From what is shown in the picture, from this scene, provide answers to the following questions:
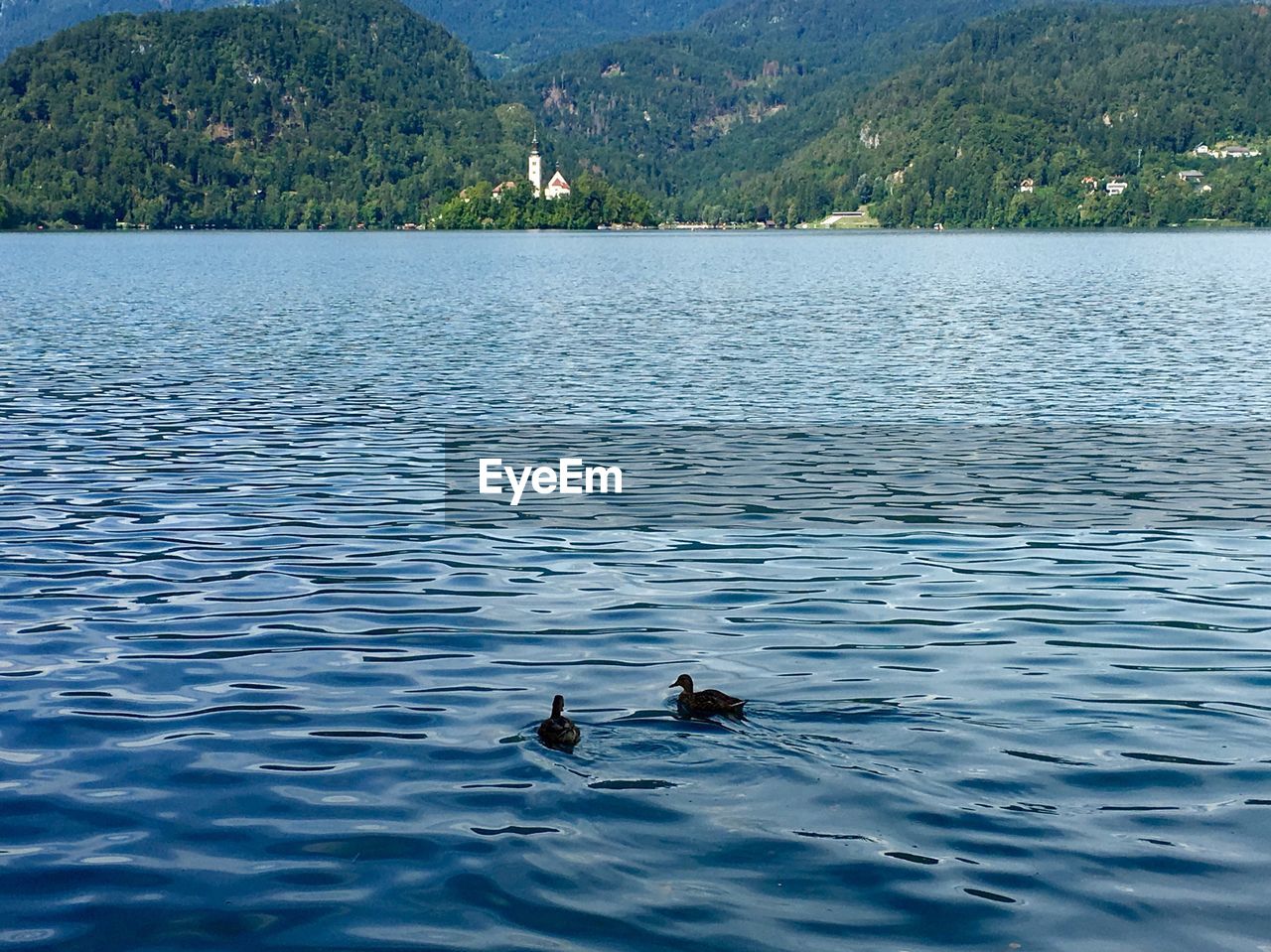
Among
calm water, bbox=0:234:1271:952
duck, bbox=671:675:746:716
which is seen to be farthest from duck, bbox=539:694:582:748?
duck, bbox=671:675:746:716

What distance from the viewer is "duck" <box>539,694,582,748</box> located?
14891 millimetres

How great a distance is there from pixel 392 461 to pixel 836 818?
67.4 ft

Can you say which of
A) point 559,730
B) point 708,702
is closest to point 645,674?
point 708,702

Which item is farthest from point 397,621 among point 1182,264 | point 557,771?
point 1182,264

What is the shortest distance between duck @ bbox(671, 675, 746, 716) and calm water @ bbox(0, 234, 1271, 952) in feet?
0.72

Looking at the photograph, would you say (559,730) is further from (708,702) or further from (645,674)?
(645,674)

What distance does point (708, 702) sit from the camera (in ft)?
51.0

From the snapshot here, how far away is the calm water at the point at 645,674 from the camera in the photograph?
39.7 ft

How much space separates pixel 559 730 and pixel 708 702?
5.33 feet

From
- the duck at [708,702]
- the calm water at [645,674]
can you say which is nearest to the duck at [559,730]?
the calm water at [645,674]

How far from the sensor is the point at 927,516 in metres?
26.8

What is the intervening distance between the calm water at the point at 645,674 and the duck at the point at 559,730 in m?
0.39

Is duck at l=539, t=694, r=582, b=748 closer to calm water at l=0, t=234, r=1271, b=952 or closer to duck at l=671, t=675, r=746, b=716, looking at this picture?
calm water at l=0, t=234, r=1271, b=952

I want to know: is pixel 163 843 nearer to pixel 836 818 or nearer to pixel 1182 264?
pixel 836 818
